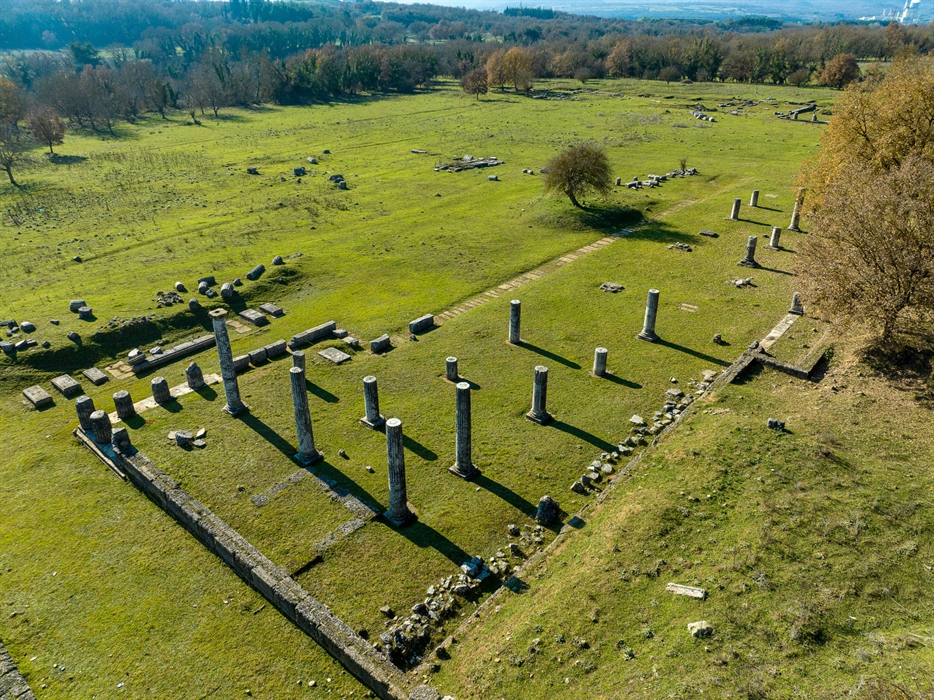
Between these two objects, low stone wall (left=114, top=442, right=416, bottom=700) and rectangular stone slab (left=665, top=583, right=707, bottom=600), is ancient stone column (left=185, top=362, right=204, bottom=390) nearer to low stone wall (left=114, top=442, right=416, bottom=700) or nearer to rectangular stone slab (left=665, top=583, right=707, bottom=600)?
low stone wall (left=114, top=442, right=416, bottom=700)

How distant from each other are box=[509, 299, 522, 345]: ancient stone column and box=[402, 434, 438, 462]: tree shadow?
9.19m

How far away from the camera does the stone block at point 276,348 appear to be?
28.7m

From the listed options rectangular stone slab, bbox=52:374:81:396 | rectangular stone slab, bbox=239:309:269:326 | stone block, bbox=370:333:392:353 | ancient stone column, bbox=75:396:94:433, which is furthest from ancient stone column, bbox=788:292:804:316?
rectangular stone slab, bbox=52:374:81:396

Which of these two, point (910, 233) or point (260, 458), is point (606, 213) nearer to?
point (910, 233)

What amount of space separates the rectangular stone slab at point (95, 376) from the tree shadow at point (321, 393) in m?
10.3

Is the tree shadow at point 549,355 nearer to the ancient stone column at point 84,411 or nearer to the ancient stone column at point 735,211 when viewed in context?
the ancient stone column at point 84,411

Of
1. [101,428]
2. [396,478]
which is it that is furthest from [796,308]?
[101,428]

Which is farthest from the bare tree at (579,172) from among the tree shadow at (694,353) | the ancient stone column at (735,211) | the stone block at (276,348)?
the stone block at (276,348)

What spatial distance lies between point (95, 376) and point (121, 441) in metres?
8.54

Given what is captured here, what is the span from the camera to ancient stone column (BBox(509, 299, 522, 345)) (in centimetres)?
2869

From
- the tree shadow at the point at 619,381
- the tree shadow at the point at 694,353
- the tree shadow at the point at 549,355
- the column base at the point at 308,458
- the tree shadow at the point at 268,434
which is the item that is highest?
the tree shadow at the point at 694,353

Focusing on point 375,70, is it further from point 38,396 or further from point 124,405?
point 124,405

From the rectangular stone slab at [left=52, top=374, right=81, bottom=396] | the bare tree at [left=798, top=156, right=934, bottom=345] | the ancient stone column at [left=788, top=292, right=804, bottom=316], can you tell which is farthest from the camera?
the ancient stone column at [left=788, top=292, right=804, bottom=316]

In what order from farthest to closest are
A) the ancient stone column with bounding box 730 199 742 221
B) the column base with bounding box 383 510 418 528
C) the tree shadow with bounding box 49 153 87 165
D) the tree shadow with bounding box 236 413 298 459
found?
the tree shadow with bounding box 49 153 87 165 < the ancient stone column with bounding box 730 199 742 221 < the tree shadow with bounding box 236 413 298 459 < the column base with bounding box 383 510 418 528
